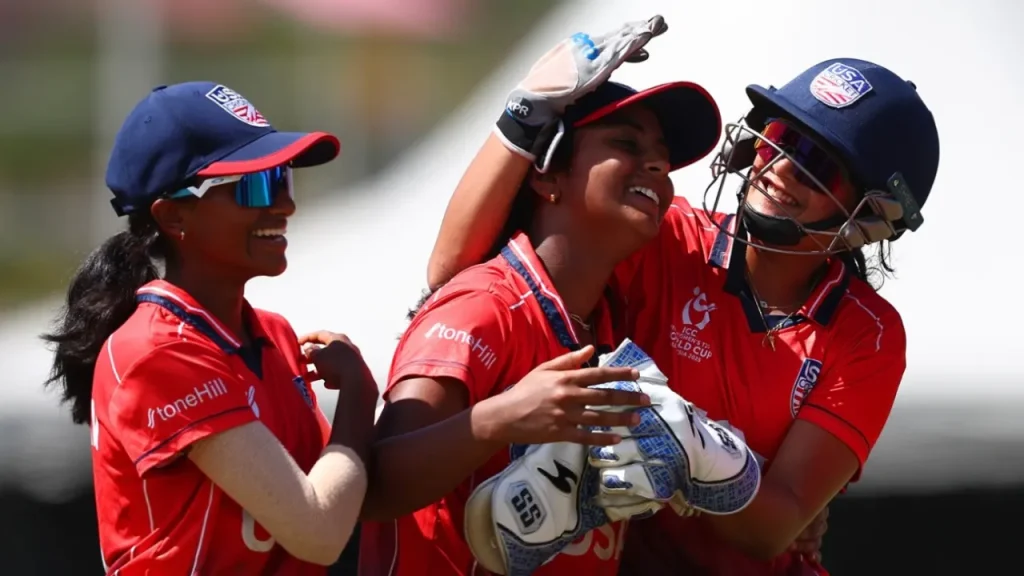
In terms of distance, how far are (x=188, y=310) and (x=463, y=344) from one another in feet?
1.51

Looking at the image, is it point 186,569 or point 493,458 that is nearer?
point 186,569

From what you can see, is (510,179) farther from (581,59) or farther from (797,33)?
(797,33)

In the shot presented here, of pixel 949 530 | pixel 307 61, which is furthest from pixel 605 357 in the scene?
pixel 307 61

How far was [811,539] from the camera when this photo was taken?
284 centimetres

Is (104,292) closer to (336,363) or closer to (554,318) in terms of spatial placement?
(336,363)

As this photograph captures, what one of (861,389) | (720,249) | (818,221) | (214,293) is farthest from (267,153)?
(861,389)

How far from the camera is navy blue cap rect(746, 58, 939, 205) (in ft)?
8.98

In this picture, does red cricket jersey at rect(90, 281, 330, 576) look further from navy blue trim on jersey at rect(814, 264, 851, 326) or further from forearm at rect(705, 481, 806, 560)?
navy blue trim on jersey at rect(814, 264, 851, 326)

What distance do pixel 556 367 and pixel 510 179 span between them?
0.57 meters

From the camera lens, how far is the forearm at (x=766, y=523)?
8.28 ft

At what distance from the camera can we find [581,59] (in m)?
2.60

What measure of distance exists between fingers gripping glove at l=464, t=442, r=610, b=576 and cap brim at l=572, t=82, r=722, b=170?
678 millimetres

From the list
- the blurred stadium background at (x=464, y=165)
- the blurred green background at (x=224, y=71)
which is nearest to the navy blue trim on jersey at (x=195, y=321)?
the blurred stadium background at (x=464, y=165)

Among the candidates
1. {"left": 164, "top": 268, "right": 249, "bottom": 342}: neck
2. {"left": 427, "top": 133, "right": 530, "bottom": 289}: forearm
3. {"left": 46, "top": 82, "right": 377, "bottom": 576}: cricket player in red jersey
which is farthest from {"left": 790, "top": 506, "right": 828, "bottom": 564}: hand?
{"left": 164, "top": 268, "right": 249, "bottom": 342}: neck
